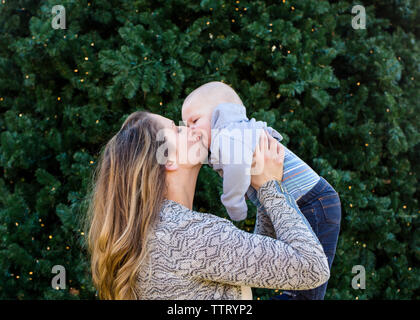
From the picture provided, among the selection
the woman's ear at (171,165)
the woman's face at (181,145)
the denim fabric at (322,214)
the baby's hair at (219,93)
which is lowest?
the denim fabric at (322,214)

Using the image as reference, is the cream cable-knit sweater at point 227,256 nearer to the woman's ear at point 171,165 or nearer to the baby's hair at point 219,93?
the woman's ear at point 171,165

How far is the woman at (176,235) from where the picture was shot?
130 cm

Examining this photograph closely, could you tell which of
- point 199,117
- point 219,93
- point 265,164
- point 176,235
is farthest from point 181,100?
point 176,235

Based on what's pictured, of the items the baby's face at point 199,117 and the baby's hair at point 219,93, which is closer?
the baby's face at point 199,117

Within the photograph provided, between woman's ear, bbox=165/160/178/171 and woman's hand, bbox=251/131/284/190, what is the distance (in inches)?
11.1

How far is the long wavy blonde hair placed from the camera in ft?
4.64

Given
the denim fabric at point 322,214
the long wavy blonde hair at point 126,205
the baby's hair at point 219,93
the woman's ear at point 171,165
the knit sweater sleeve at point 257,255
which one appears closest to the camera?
the knit sweater sleeve at point 257,255

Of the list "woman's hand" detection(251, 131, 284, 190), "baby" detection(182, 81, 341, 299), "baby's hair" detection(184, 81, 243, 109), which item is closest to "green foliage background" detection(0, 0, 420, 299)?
"baby's hair" detection(184, 81, 243, 109)

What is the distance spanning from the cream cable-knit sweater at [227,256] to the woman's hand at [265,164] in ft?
0.13

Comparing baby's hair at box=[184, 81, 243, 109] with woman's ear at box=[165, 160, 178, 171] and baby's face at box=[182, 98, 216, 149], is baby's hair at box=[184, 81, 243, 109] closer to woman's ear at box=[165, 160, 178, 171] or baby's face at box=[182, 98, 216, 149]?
baby's face at box=[182, 98, 216, 149]

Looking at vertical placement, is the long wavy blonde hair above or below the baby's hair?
below

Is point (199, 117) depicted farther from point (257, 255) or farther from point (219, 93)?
point (257, 255)

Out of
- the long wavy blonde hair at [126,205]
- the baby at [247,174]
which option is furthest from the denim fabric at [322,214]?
the long wavy blonde hair at [126,205]

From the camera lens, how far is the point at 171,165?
155 cm
